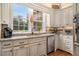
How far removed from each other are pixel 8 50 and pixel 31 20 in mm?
563

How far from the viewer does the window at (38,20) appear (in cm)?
158

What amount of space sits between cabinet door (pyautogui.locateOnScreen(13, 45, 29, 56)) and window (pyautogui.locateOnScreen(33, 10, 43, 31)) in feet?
1.09

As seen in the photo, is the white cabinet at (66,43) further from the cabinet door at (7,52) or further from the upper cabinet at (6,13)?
the upper cabinet at (6,13)

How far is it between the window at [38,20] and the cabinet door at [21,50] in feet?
1.09

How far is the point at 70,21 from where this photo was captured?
1.41m

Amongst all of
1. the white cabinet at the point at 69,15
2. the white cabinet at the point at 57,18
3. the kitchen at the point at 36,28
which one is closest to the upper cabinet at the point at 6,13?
the kitchen at the point at 36,28

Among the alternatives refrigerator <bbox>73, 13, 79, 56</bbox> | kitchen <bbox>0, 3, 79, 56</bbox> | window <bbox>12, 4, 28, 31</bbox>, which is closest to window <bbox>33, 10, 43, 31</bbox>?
kitchen <bbox>0, 3, 79, 56</bbox>

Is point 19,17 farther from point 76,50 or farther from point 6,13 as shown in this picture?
point 76,50

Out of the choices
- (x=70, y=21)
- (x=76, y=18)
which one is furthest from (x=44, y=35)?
(x=76, y=18)

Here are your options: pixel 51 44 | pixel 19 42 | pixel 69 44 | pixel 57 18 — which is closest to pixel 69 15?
pixel 57 18

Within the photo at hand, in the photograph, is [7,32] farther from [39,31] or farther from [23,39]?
[39,31]

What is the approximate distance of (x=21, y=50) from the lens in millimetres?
1490

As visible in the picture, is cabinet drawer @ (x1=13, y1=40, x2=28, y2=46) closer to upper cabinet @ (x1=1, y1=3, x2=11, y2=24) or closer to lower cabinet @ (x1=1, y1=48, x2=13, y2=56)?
lower cabinet @ (x1=1, y1=48, x2=13, y2=56)

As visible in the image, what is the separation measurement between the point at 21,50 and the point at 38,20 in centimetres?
52
